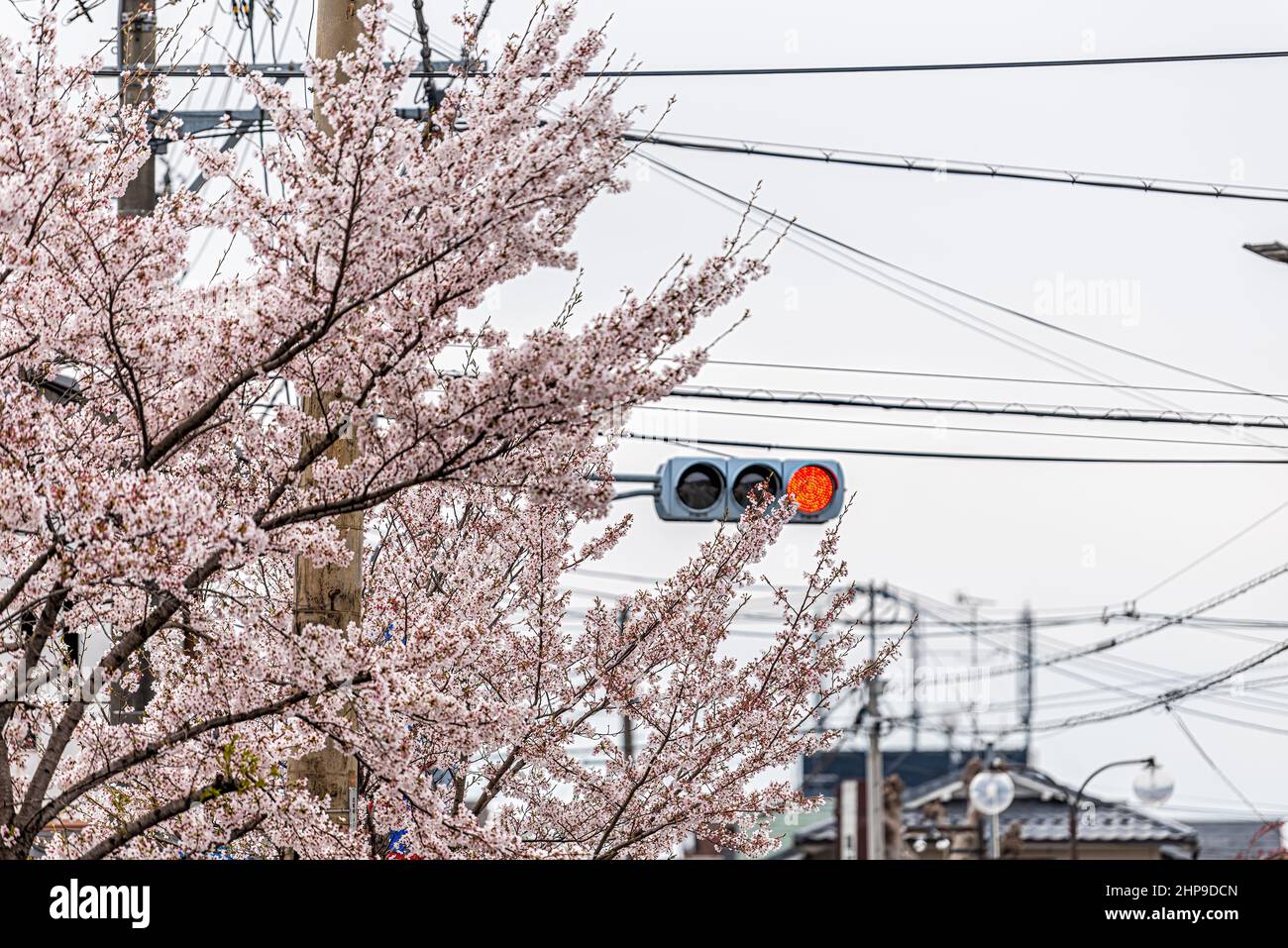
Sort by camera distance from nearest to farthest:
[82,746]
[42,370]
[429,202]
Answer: [429,202]
[42,370]
[82,746]

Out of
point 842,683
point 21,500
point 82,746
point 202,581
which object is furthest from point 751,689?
point 21,500

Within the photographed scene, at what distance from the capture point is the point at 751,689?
34.2 ft

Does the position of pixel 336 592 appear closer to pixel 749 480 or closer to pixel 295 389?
pixel 295 389

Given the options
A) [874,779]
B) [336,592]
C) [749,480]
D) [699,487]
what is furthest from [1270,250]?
[874,779]

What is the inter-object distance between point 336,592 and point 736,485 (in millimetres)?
5550

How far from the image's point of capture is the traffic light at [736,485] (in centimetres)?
1209

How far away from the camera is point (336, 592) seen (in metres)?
A: 7.75

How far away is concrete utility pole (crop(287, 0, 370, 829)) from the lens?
773 centimetres

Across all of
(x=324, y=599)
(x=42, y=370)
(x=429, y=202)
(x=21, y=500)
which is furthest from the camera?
(x=324, y=599)

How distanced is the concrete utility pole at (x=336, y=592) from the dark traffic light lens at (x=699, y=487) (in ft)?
17.0

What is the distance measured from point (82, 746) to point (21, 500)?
3785 millimetres
